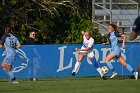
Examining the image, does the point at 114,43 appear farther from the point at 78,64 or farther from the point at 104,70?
the point at 78,64

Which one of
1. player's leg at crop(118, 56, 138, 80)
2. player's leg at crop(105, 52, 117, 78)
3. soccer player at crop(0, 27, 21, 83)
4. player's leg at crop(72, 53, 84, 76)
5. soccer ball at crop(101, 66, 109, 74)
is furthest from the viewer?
soccer ball at crop(101, 66, 109, 74)

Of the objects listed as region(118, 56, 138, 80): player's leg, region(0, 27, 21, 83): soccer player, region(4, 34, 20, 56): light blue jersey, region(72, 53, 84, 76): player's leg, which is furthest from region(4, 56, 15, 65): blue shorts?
region(118, 56, 138, 80): player's leg

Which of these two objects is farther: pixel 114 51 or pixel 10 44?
pixel 114 51

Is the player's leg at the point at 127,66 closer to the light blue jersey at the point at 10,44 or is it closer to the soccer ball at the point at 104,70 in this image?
the soccer ball at the point at 104,70

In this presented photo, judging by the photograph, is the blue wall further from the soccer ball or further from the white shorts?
Answer: the white shorts

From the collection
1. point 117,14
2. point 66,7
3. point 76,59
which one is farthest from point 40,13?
point 76,59

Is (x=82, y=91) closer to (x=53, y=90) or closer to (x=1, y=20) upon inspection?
(x=53, y=90)

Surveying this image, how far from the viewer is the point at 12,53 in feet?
55.2

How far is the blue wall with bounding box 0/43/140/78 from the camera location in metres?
Result: 18.6

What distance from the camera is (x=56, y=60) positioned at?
18953 mm

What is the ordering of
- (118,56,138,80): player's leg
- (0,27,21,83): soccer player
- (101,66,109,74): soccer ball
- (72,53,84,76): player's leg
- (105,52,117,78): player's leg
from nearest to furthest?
(0,27,21,83): soccer player → (118,56,138,80): player's leg → (105,52,117,78): player's leg → (72,53,84,76): player's leg → (101,66,109,74): soccer ball

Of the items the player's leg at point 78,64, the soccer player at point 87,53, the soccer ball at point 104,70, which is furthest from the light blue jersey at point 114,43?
the player's leg at point 78,64

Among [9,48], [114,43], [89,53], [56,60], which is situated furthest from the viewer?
[56,60]

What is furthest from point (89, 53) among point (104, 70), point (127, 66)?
point (127, 66)
